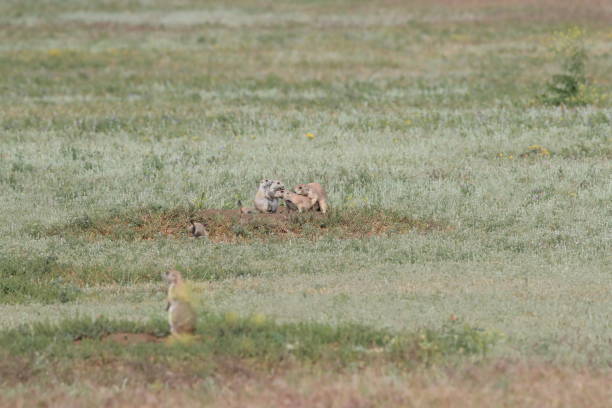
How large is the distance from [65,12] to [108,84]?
2540 centimetres

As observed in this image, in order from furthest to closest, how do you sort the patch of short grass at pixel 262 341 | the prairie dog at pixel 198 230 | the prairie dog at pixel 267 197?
the prairie dog at pixel 267 197 → the prairie dog at pixel 198 230 → the patch of short grass at pixel 262 341

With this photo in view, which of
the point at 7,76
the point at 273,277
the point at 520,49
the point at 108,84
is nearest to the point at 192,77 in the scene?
the point at 108,84

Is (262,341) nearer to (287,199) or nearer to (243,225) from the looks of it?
(243,225)

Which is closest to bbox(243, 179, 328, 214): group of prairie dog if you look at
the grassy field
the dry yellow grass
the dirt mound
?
the grassy field

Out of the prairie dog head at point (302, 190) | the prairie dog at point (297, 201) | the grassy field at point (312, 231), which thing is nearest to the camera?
the grassy field at point (312, 231)

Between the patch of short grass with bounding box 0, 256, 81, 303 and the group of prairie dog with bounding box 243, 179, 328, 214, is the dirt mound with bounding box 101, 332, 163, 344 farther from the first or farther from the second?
the group of prairie dog with bounding box 243, 179, 328, 214

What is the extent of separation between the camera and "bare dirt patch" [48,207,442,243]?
1578 centimetres

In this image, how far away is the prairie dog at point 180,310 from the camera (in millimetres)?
9695

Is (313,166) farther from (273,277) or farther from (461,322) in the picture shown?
(461,322)

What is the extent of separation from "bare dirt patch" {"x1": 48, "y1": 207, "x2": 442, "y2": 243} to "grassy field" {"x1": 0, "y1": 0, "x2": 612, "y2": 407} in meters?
0.04

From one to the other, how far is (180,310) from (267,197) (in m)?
6.55

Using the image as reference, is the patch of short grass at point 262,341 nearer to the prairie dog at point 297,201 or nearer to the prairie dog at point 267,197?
the prairie dog at point 267,197

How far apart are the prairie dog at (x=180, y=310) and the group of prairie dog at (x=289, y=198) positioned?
6235 mm

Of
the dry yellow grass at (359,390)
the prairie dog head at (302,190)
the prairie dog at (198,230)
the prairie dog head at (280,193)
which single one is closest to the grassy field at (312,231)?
the dry yellow grass at (359,390)
